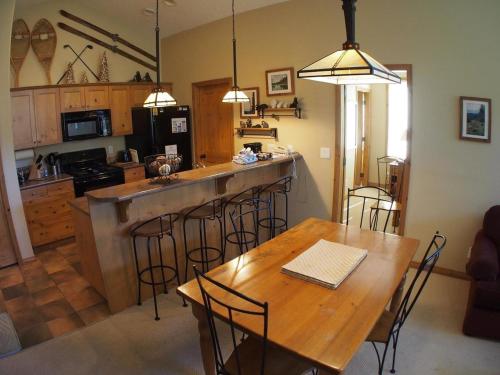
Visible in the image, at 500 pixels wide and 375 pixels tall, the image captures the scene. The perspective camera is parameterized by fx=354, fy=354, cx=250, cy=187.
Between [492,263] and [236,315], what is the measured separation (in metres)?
2.02

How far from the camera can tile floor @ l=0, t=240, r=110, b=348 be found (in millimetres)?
2863

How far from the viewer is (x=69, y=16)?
484 cm

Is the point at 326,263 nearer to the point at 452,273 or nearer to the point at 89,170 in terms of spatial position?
the point at 452,273

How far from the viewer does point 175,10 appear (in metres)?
4.76

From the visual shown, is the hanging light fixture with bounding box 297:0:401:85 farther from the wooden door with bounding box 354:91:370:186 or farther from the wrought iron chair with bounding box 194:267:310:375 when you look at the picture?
the wooden door with bounding box 354:91:370:186

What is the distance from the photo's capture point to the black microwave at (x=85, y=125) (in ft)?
15.4

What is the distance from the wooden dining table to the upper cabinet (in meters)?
3.63

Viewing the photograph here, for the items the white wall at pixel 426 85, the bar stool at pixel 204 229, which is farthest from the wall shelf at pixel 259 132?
the bar stool at pixel 204 229

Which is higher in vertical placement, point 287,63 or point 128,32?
point 128,32

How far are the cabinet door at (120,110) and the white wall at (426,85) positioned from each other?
2197 millimetres

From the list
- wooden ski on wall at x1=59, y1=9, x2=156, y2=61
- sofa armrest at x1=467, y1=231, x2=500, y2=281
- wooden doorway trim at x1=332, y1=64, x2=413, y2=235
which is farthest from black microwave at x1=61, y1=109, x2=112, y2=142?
sofa armrest at x1=467, y1=231, x2=500, y2=281

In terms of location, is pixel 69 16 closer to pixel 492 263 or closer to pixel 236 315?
pixel 236 315

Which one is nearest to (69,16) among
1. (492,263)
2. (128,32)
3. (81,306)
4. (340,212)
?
(128,32)

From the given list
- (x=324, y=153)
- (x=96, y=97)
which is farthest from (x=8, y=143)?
(x=324, y=153)
